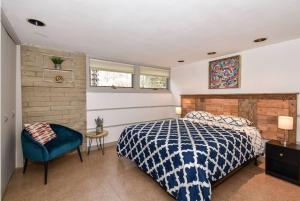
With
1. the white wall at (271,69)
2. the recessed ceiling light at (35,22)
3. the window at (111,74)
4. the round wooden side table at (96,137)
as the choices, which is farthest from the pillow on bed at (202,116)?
the recessed ceiling light at (35,22)

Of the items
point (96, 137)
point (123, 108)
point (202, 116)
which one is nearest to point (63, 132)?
point (96, 137)

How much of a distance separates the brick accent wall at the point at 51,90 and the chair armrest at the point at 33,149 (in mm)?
633

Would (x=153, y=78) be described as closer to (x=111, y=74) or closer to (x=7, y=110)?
(x=111, y=74)

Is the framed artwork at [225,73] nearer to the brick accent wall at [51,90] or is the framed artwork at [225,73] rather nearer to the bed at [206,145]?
the bed at [206,145]

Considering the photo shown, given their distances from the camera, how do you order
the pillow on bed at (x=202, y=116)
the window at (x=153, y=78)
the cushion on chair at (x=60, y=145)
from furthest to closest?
1. the window at (x=153, y=78)
2. the pillow on bed at (x=202, y=116)
3. the cushion on chair at (x=60, y=145)

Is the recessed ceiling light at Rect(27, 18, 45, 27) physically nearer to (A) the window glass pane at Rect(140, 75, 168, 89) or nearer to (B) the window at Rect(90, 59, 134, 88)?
(B) the window at Rect(90, 59, 134, 88)

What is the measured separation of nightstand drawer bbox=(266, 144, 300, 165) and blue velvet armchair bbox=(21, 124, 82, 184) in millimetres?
3288

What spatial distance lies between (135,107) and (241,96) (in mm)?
2629

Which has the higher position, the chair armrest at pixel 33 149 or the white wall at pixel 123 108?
the white wall at pixel 123 108

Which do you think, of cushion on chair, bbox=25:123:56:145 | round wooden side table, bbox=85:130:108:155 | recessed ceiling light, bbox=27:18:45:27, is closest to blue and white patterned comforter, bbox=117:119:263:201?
round wooden side table, bbox=85:130:108:155

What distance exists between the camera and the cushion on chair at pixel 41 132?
8.66 ft

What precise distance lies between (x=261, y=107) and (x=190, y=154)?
221cm

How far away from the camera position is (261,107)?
311cm

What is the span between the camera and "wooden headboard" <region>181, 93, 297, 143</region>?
2.76m
